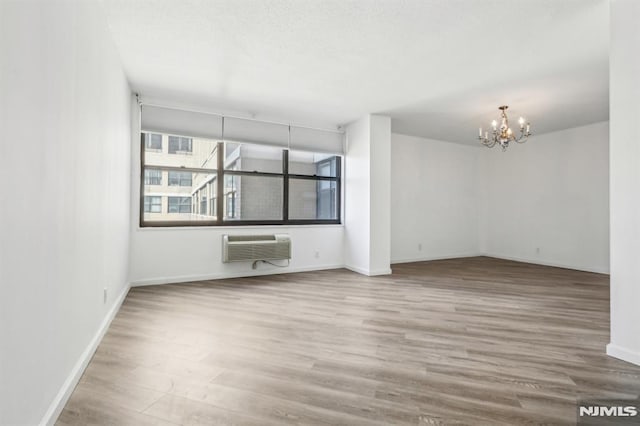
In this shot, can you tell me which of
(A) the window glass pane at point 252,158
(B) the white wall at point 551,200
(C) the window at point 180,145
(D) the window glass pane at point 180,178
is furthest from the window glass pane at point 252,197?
(B) the white wall at point 551,200

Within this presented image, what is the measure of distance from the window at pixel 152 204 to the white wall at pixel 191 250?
0.17 m

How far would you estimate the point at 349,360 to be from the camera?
83.8 inches

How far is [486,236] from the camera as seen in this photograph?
23.2ft

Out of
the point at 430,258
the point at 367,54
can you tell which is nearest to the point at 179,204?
the point at 367,54

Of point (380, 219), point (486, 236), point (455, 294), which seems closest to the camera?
point (455, 294)

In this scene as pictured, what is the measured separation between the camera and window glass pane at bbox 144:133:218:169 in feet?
13.9

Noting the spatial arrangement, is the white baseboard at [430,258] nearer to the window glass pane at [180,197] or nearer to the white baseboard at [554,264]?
the white baseboard at [554,264]

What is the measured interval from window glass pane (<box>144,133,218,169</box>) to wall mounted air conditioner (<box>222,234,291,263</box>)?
3.90 ft

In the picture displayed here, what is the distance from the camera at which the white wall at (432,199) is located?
6.18 meters

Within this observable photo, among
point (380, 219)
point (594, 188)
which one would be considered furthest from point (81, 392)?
point (594, 188)

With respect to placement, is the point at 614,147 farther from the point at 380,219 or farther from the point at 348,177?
the point at 348,177

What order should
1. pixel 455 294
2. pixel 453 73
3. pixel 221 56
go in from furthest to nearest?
pixel 455 294, pixel 453 73, pixel 221 56

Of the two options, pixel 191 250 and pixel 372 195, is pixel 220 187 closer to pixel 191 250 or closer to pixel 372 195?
pixel 191 250

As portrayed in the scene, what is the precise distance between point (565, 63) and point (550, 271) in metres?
3.78
